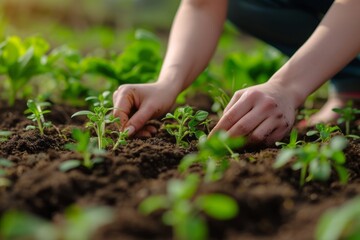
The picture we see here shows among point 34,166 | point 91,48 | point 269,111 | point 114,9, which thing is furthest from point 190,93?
point 114,9

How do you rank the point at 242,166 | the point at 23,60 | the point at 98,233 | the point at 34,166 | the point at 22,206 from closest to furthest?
1. the point at 98,233
2. the point at 22,206
3. the point at 242,166
4. the point at 34,166
5. the point at 23,60

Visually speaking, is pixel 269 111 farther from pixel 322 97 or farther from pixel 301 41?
pixel 322 97

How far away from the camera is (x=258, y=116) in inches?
60.9

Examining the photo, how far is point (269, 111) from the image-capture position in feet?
5.09

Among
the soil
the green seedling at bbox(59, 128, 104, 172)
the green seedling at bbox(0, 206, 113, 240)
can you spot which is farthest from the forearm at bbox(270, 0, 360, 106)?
the green seedling at bbox(0, 206, 113, 240)

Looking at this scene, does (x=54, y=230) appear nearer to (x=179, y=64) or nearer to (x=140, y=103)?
(x=140, y=103)

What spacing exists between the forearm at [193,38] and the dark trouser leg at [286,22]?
0.47 meters

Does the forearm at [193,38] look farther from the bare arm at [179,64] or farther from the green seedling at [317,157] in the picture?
the green seedling at [317,157]

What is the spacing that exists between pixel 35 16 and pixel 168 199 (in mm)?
7804

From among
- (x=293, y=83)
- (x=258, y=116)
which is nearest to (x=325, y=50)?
(x=293, y=83)

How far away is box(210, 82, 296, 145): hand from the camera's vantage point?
154 cm

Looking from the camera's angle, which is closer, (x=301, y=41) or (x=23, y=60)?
(x=23, y=60)

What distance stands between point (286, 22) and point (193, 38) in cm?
70

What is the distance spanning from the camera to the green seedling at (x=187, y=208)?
0.85m
